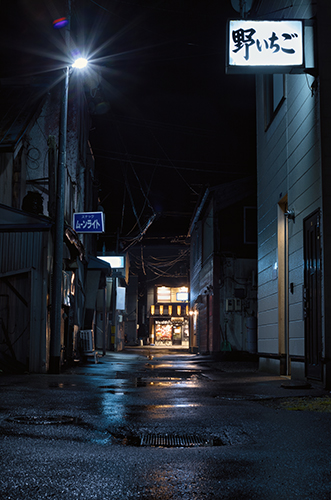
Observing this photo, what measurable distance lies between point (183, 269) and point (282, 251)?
4546cm

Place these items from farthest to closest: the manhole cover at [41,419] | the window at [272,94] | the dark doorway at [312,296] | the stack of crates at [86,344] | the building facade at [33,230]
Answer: the stack of crates at [86,344], the building facade at [33,230], the window at [272,94], the dark doorway at [312,296], the manhole cover at [41,419]

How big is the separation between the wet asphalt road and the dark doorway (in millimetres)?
2040

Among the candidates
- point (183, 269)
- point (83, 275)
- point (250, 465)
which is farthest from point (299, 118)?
point (183, 269)

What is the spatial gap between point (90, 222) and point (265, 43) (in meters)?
9.58

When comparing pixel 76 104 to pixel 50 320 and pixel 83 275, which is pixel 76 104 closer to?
pixel 83 275

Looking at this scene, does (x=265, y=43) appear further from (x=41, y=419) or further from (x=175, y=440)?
(x=175, y=440)

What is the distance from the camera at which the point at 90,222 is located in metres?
17.0

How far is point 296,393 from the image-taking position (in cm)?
675

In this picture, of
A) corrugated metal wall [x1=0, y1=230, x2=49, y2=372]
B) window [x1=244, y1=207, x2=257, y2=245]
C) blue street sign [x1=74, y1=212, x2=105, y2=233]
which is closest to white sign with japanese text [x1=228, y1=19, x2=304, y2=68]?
corrugated metal wall [x1=0, y1=230, x2=49, y2=372]

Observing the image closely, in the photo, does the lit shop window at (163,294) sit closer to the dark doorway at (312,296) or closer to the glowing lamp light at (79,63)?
the glowing lamp light at (79,63)

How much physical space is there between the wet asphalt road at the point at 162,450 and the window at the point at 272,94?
7407 millimetres

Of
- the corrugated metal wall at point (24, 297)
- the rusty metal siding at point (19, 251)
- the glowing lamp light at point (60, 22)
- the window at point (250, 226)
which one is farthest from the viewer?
the window at point (250, 226)

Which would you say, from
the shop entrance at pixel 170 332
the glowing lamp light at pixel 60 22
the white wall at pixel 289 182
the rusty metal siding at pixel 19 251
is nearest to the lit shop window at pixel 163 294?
the shop entrance at pixel 170 332

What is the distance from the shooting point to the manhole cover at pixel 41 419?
4.22m
